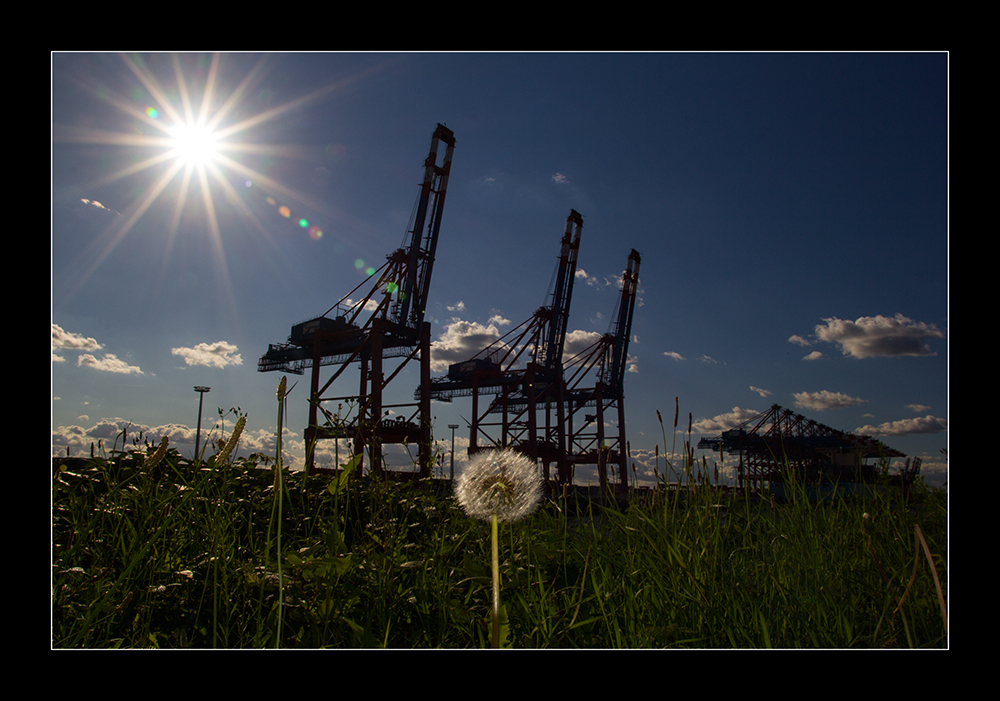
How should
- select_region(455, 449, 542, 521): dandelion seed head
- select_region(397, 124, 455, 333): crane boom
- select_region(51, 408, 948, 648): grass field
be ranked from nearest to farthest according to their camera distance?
1. select_region(455, 449, 542, 521): dandelion seed head
2. select_region(51, 408, 948, 648): grass field
3. select_region(397, 124, 455, 333): crane boom

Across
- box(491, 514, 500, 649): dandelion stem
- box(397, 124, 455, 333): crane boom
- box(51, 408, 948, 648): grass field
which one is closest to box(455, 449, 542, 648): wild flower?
box(51, 408, 948, 648): grass field

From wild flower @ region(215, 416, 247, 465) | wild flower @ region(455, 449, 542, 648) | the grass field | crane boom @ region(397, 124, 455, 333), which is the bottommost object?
the grass field

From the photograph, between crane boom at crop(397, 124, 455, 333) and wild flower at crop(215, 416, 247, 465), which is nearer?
wild flower at crop(215, 416, 247, 465)

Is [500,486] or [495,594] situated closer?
[495,594]

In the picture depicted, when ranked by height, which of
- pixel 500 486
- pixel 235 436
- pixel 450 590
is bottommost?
pixel 450 590

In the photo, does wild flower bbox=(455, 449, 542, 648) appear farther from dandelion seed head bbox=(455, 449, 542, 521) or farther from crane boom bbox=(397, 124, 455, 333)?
crane boom bbox=(397, 124, 455, 333)

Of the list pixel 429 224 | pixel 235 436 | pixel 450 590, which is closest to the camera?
pixel 235 436

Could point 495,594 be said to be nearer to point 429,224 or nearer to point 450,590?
point 450,590

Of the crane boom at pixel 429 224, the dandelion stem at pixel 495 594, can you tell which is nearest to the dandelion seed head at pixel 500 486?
the dandelion stem at pixel 495 594

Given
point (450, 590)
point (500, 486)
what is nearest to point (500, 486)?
point (500, 486)
